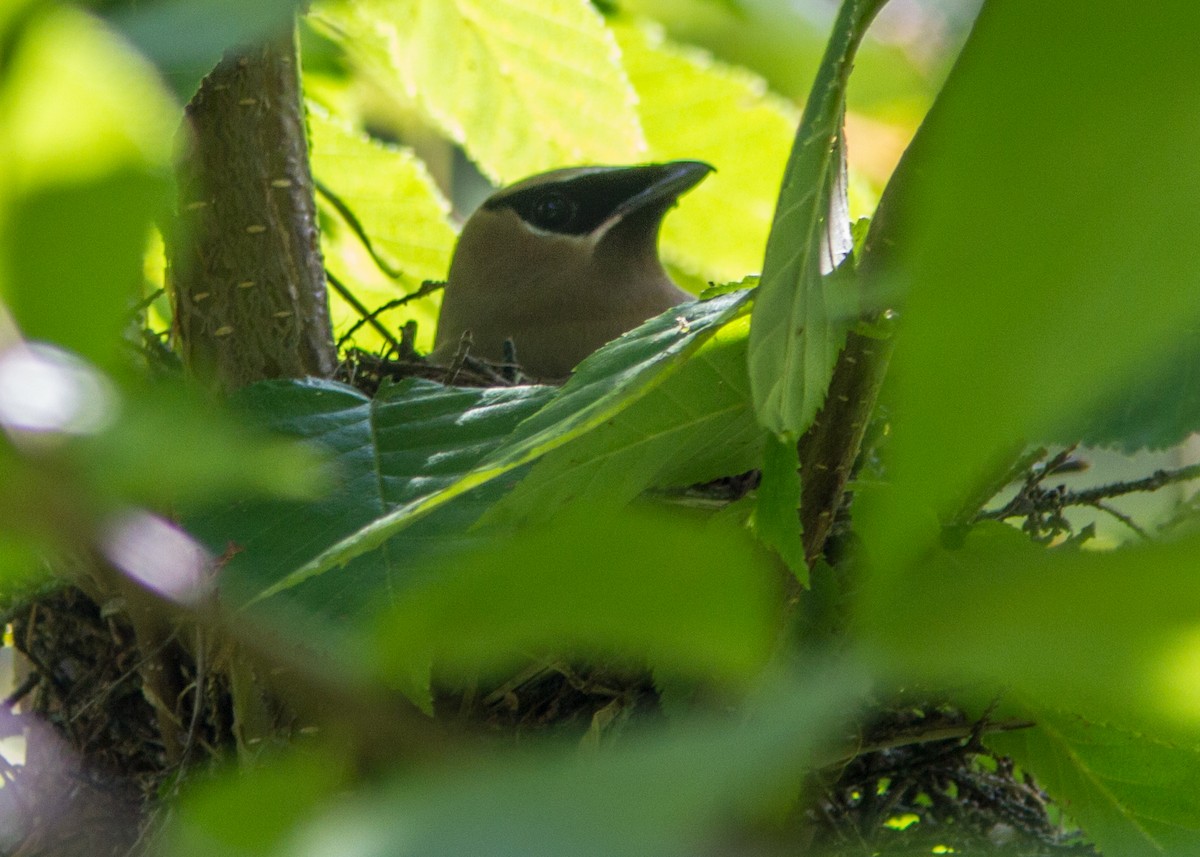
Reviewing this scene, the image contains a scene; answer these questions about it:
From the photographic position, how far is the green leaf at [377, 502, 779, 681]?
1.09 feet

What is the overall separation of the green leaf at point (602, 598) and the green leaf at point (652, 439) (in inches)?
23.6

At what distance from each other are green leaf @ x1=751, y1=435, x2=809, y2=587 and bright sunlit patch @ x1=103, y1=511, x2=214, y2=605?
42 cm

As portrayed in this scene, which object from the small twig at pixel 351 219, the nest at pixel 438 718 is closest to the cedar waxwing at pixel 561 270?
the small twig at pixel 351 219

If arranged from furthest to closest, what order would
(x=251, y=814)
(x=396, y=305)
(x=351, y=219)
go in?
(x=351, y=219)
(x=396, y=305)
(x=251, y=814)

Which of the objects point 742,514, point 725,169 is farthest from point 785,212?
point 725,169

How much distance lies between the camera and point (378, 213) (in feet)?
7.43

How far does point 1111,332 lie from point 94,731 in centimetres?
175

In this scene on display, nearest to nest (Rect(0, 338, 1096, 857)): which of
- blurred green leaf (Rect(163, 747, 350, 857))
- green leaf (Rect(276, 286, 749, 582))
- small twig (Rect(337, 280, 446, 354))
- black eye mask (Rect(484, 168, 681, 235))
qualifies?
small twig (Rect(337, 280, 446, 354))

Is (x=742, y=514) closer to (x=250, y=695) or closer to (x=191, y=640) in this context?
(x=250, y=695)

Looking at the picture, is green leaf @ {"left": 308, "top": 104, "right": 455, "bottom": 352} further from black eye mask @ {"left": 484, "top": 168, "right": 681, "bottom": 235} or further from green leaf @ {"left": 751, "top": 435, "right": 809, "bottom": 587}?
green leaf @ {"left": 751, "top": 435, "right": 809, "bottom": 587}

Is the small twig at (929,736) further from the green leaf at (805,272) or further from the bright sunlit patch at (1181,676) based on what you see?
the bright sunlit patch at (1181,676)

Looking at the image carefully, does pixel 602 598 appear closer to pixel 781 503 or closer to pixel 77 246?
pixel 77 246

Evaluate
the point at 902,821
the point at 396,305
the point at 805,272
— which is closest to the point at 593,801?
the point at 805,272

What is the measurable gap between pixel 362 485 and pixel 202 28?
0.85 m
